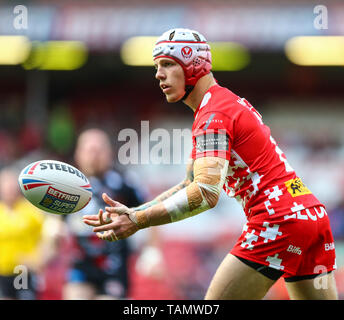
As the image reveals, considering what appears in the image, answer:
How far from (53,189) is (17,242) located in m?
4.31

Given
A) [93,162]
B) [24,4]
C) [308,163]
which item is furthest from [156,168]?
[93,162]

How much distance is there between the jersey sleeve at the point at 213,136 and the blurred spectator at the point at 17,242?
4853 millimetres

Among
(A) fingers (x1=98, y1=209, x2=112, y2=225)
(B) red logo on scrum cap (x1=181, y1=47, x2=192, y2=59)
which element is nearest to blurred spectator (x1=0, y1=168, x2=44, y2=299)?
(A) fingers (x1=98, y1=209, x2=112, y2=225)

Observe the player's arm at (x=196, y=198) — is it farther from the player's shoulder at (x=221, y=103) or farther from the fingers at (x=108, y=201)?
the player's shoulder at (x=221, y=103)

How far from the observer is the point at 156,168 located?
42.5 ft

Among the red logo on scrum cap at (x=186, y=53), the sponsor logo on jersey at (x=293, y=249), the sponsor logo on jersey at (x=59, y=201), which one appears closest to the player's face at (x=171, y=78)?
the red logo on scrum cap at (x=186, y=53)

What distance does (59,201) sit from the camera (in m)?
4.22

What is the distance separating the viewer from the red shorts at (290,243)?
12.8 ft

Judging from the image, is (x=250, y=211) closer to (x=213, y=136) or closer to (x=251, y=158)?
(x=251, y=158)

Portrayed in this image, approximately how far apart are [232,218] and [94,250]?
503 centimetres

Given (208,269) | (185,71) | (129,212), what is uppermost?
(185,71)

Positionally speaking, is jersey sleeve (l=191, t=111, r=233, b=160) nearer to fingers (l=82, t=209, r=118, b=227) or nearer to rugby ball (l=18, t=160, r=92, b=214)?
fingers (l=82, t=209, r=118, b=227)

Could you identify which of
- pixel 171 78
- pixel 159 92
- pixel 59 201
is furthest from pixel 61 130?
pixel 171 78
